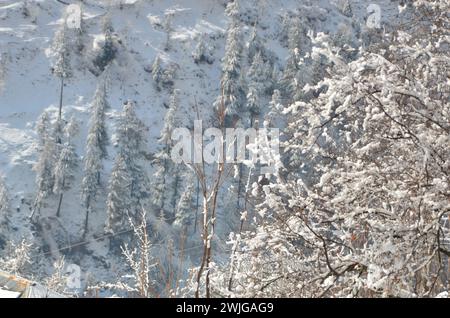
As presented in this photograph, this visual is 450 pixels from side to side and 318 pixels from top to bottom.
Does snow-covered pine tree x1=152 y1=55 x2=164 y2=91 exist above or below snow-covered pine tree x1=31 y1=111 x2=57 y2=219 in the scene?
above

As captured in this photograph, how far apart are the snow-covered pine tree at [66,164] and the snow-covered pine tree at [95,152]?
1120 millimetres

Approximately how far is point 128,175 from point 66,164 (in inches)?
187

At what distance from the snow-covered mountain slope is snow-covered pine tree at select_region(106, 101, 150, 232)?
167 cm

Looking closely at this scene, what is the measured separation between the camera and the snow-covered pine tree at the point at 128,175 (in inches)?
1689

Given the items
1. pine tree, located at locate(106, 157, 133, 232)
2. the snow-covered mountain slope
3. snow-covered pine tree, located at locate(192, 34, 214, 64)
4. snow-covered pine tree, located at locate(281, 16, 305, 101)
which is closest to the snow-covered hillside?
the snow-covered mountain slope

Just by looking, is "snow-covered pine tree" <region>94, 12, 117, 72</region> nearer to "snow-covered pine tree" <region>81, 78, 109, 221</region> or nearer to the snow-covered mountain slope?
the snow-covered mountain slope

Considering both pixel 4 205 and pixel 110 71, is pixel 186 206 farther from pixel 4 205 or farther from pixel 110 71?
pixel 110 71

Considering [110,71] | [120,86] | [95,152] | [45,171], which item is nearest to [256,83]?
[120,86]

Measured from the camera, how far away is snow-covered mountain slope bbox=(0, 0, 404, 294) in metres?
43.2

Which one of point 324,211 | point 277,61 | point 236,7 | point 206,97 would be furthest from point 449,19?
point 236,7

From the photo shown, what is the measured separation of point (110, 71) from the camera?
194 feet

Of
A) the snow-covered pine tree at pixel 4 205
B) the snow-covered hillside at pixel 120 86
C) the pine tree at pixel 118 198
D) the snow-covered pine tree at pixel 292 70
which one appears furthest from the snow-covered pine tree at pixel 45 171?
the snow-covered pine tree at pixel 292 70

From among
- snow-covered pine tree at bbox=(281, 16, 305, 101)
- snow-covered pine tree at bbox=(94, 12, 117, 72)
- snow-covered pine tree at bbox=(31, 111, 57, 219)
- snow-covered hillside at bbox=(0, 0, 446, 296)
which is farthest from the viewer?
snow-covered pine tree at bbox=(94, 12, 117, 72)
